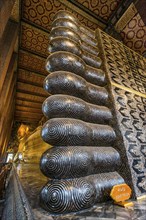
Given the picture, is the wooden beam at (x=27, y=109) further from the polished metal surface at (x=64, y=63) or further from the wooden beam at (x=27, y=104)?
the polished metal surface at (x=64, y=63)

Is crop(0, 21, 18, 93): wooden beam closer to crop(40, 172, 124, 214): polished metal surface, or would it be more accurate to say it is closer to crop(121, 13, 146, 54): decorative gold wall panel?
crop(40, 172, 124, 214): polished metal surface

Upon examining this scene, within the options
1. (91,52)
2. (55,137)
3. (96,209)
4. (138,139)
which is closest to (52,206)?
(96,209)

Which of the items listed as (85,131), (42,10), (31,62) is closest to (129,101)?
(85,131)

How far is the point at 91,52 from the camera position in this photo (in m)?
2.21

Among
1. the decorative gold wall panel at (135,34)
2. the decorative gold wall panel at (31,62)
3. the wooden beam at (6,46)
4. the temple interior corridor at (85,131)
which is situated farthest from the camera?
the decorative gold wall panel at (31,62)

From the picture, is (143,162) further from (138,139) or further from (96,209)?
(96,209)

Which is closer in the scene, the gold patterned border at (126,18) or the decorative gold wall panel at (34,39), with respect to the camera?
the gold patterned border at (126,18)

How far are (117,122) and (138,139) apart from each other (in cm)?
33

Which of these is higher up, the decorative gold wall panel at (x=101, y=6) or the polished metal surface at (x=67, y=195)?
the decorative gold wall panel at (x=101, y=6)

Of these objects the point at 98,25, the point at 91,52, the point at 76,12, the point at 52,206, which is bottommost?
the point at 52,206

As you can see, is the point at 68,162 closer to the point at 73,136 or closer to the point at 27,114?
the point at 73,136

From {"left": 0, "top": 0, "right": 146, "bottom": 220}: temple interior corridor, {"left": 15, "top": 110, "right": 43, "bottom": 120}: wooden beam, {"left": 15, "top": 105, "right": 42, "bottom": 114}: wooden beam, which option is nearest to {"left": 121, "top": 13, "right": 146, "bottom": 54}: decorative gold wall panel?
{"left": 0, "top": 0, "right": 146, "bottom": 220}: temple interior corridor

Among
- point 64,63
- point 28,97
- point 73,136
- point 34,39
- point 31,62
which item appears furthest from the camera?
point 28,97

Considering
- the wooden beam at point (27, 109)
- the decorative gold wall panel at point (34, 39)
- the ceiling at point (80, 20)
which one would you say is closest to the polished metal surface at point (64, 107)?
the ceiling at point (80, 20)
